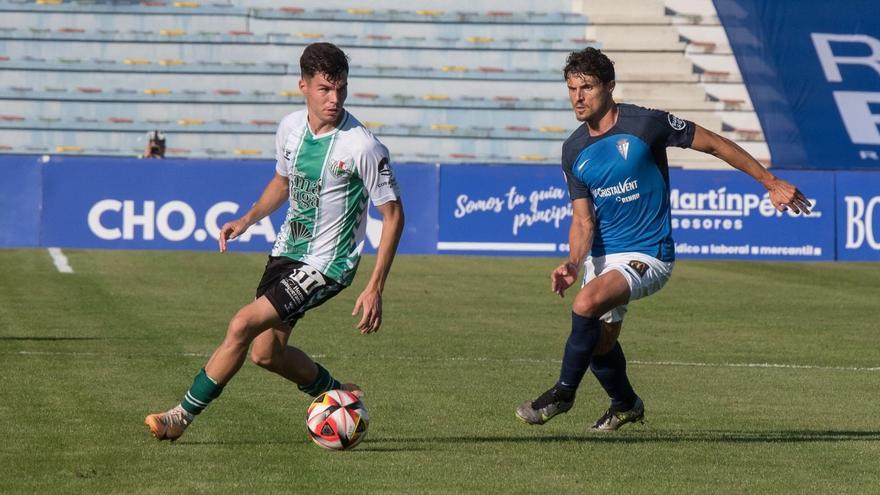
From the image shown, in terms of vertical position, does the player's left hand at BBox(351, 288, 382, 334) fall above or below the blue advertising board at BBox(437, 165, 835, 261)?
above

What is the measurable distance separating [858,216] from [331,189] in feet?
61.9

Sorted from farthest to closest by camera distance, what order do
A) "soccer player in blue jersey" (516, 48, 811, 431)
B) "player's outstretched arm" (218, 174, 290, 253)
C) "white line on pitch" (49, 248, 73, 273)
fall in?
"white line on pitch" (49, 248, 73, 273) → "soccer player in blue jersey" (516, 48, 811, 431) → "player's outstretched arm" (218, 174, 290, 253)

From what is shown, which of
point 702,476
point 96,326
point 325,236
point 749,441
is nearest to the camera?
point 702,476

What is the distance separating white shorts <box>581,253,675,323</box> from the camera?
27.4 feet

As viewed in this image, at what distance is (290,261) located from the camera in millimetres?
7906

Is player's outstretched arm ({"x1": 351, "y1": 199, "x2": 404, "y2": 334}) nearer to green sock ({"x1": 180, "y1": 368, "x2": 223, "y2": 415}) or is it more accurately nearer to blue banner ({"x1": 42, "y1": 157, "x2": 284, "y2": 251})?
green sock ({"x1": 180, "y1": 368, "x2": 223, "y2": 415})

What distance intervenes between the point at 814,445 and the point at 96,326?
26.6 feet

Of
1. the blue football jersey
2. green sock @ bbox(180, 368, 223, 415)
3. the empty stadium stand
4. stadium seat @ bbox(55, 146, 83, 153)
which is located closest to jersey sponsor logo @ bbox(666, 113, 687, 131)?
the blue football jersey

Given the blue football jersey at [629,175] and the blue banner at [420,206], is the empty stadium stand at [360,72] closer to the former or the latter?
the blue banner at [420,206]

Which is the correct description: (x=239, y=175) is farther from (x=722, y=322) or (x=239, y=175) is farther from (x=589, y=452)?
(x=589, y=452)

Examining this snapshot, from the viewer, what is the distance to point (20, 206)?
82.0 feet

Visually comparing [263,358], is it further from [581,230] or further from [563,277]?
[581,230]

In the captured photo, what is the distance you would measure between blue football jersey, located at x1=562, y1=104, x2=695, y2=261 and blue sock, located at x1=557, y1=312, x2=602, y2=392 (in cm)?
46

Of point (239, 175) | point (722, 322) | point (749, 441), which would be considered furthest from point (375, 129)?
point (749, 441)
